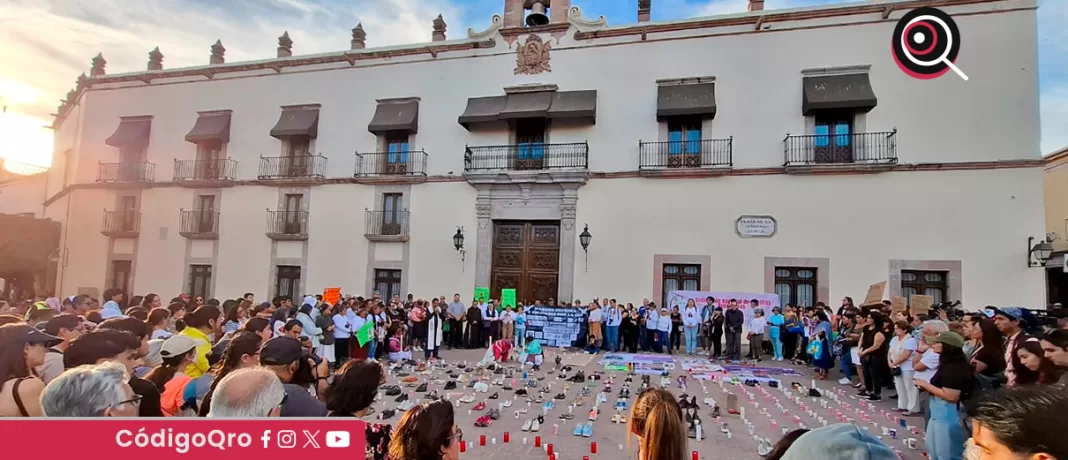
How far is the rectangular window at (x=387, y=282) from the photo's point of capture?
19.5m

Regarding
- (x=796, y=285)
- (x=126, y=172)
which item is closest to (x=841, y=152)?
(x=796, y=285)

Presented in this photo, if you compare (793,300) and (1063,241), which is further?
(1063,241)

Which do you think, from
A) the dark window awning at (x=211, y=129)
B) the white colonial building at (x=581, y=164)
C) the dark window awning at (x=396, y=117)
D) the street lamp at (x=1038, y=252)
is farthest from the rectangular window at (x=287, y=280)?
the street lamp at (x=1038, y=252)

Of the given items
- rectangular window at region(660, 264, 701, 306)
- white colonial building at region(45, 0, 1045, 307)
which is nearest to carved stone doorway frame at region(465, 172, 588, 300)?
white colonial building at region(45, 0, 1045, 307)

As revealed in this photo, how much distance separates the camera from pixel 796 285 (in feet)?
52.9

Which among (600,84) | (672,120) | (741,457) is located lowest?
(741,457)

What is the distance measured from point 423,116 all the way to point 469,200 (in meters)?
3.86

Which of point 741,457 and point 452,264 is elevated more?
point 452,264

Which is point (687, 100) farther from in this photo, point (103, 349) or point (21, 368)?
point (21, 368)

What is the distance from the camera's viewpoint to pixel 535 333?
16.1m

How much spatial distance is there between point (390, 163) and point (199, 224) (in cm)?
872

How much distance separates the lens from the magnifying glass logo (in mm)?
15320

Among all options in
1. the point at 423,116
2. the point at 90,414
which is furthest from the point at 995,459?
the point at 423,116

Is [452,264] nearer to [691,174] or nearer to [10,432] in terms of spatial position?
[691,174]
